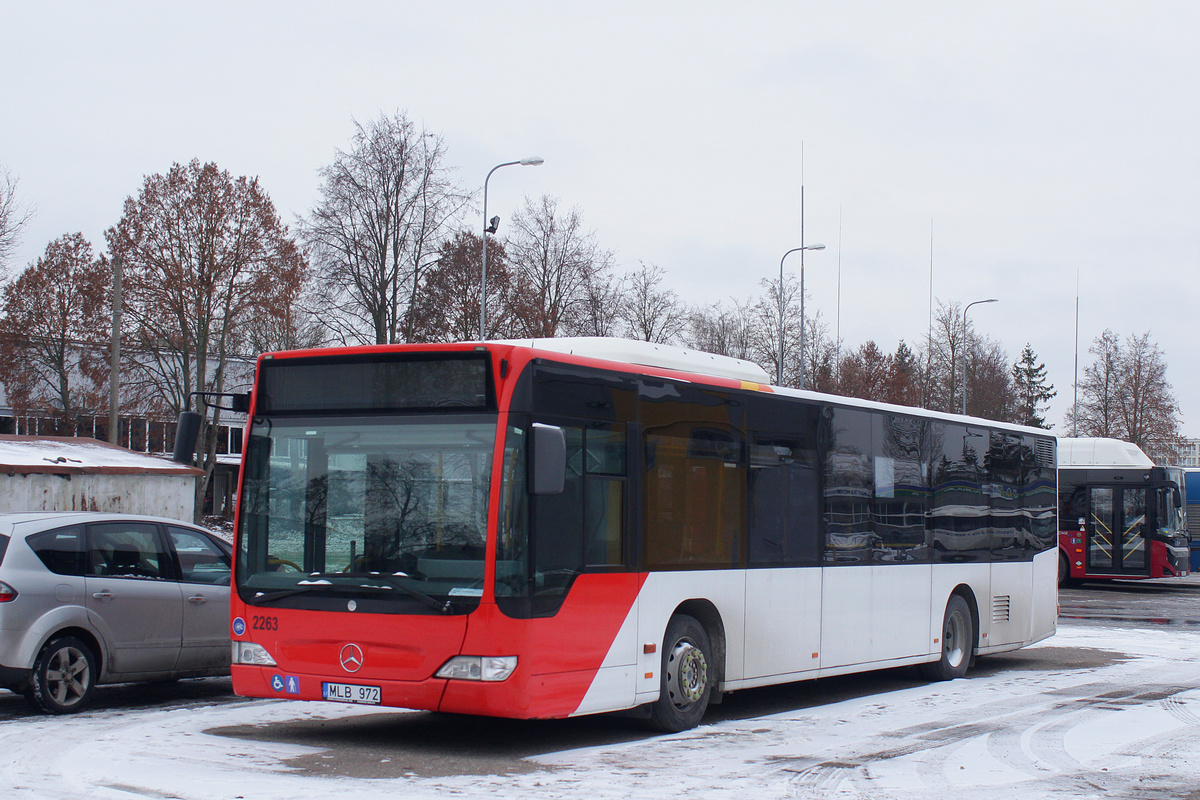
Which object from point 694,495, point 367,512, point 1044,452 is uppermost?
point 1044,452

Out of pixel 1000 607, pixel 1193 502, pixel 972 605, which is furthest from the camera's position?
pixel 1193 502

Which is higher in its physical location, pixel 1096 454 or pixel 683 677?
pixel 1096 454

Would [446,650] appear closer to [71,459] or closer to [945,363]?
[71,459]

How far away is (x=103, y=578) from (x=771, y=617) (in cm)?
558

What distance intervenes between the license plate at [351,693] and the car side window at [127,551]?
2904 mm

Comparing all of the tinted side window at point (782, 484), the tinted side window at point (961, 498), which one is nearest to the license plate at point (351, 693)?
the tinted side window at point (782, 484)

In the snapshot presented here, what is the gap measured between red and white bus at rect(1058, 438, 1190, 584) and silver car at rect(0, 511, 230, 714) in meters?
24.0

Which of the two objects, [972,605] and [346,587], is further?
[972,605]

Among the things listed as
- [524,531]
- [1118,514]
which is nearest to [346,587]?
[524,531]

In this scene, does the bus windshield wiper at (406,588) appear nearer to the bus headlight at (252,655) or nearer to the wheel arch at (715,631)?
the bus headlight at (252,655)

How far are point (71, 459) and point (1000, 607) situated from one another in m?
13.9

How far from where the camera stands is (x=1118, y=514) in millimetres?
30328

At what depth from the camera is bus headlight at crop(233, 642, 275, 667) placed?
894cm

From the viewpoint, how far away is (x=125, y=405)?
146ft
